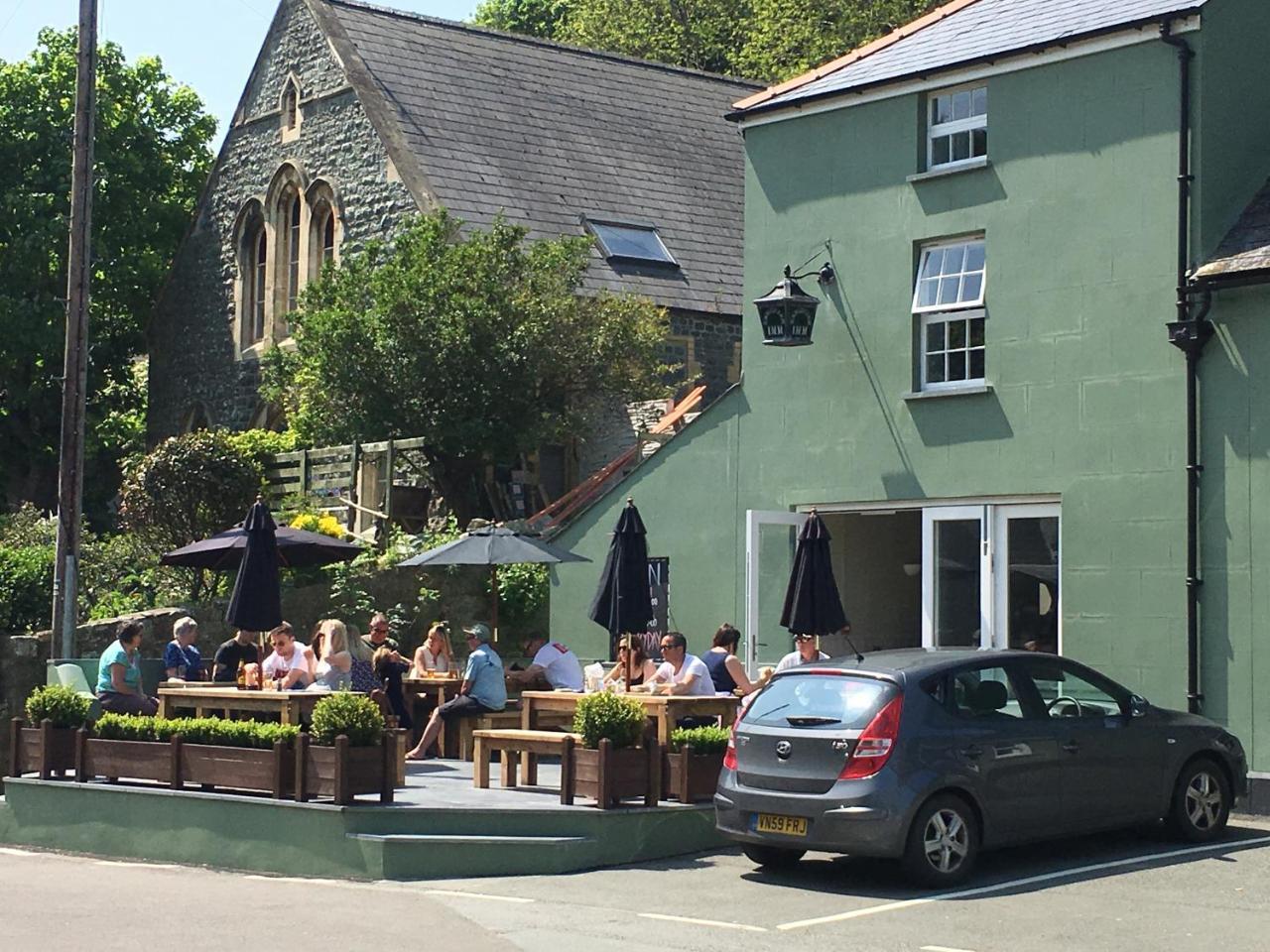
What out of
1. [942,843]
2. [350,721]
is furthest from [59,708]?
[942,843]

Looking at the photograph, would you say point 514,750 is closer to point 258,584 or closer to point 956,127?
point 258,584

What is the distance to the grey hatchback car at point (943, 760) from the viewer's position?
13156mm

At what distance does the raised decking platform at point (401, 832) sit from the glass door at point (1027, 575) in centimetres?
478

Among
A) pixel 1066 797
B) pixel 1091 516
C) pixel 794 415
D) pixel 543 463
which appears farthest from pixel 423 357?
pixel 1066 797

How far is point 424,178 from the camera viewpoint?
31.9 metres

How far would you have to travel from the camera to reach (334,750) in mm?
14750

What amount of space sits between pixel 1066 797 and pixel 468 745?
715 centimetres

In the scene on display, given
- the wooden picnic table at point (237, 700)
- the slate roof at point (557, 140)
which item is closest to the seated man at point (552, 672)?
the wooden picnic table at point (237, 700)

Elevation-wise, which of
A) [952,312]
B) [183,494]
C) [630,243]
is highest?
[630,243]

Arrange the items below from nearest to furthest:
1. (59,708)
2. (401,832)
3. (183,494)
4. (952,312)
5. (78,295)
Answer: (401,832)
(59,708)
(952,312)
(78,295)
(183,494)

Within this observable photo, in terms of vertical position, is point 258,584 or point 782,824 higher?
point 258,584

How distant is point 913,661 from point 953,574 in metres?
5.70

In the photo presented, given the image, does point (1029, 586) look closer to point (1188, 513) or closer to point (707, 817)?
point (1188, 513)

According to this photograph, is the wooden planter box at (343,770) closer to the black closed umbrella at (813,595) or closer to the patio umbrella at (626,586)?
the patio umbrella at (626,586)
